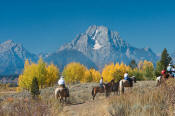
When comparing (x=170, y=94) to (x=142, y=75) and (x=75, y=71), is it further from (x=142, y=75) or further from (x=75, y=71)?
(x=142, y=75)

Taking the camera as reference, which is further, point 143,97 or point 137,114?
point 143,97

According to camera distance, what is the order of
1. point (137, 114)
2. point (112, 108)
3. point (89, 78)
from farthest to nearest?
1. point (89, 78)
2. point (112, 108)
3. point (137, 114)

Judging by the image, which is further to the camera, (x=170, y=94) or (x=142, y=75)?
(x=142, y=75)

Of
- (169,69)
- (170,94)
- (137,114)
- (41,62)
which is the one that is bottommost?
(137,114)

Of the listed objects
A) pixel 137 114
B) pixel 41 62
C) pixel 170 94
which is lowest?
pixel 137 114

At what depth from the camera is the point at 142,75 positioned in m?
79.9

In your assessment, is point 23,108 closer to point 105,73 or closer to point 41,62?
point 41,62

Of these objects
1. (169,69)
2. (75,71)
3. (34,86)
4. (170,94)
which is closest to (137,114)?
(170,94)

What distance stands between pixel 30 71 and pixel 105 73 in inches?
1550

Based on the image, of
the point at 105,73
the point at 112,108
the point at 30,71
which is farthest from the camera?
the point at 105,73

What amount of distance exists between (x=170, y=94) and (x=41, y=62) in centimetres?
4665

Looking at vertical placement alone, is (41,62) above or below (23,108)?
above

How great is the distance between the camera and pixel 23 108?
527 cm

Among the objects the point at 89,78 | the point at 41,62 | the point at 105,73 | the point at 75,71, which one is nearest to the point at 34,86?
the point at 41,62
